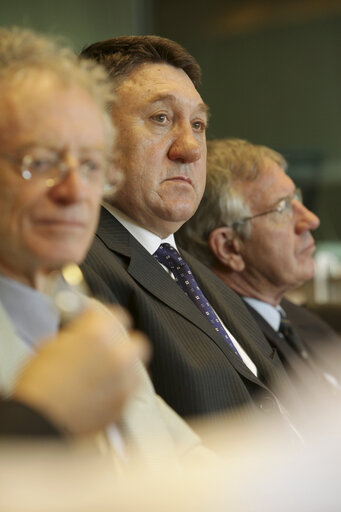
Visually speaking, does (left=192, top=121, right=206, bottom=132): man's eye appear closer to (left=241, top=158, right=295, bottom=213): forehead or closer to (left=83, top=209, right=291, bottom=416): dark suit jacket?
(left=83, top=209, right=291, bottom=416): dark suit jacket

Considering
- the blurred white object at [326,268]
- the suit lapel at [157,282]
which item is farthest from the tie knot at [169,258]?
the blurred white object at [326,268]

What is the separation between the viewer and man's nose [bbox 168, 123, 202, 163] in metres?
1.96

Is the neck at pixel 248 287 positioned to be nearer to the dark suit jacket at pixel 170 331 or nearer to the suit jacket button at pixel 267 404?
the dark suit jacket at pixel 170 331

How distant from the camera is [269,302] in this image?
8.81 feet

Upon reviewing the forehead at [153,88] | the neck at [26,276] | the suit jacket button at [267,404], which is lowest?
the suit jacket button at [267,404]

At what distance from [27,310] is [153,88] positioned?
1.14 metres

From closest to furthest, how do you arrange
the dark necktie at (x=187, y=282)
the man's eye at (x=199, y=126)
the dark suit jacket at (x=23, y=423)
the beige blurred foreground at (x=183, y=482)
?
the beige blurred foreground at (x=183, y=482), the dark suit jacket at (x=23, y=423), the dark necktie at (x=187, y=282), the man's eye at (x=199, y=126)

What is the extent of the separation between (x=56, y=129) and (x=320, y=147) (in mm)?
5840

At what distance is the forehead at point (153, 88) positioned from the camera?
1986mm

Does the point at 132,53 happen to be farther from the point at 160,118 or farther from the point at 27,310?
the point at 27,310

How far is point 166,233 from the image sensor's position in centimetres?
195

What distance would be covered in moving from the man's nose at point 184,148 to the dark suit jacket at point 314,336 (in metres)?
0.78

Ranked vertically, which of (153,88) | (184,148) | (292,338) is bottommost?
(292,338)

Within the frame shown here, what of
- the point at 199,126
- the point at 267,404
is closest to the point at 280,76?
the point at 199,126
